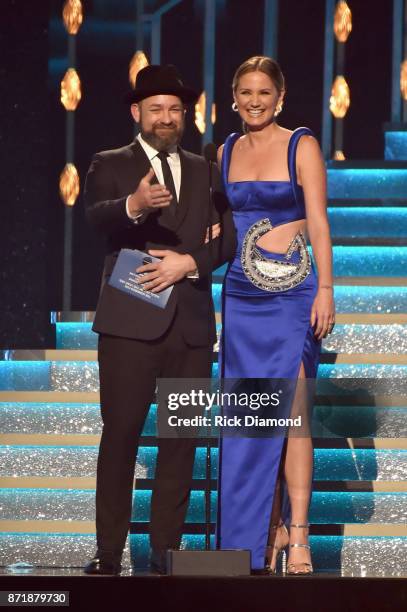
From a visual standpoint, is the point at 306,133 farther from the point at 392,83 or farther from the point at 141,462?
the point at 392,83

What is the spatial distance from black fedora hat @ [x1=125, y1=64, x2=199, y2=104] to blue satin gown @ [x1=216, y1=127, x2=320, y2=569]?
0.33 metres

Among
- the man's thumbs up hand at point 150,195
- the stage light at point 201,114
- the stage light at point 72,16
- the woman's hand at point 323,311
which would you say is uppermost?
the stage light at point 72,16

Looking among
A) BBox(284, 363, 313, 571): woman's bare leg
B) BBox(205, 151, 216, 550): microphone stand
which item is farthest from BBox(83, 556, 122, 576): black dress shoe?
BBox(284, 363, 313, 571): woman's bare leg

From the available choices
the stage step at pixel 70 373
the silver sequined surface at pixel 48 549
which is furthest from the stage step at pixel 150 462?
the stage step at pixel 70 373

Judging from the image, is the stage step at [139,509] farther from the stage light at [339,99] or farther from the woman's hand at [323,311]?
the stage light at [339,99]

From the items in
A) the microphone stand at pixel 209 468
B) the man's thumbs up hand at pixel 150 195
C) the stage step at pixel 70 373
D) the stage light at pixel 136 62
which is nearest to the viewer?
the man's thumbs up hand at pixel 150 195

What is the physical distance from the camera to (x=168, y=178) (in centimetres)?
447

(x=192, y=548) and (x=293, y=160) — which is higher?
(x=293, y=160)

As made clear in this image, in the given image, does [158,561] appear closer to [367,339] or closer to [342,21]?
[367,339]

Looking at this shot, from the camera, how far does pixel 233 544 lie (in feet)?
14.7

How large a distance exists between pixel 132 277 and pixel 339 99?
4257 millimetres

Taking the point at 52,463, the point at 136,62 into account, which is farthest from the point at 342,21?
the point at 52,463

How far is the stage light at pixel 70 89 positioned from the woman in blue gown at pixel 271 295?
3277 mm

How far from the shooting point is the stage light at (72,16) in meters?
7.77
